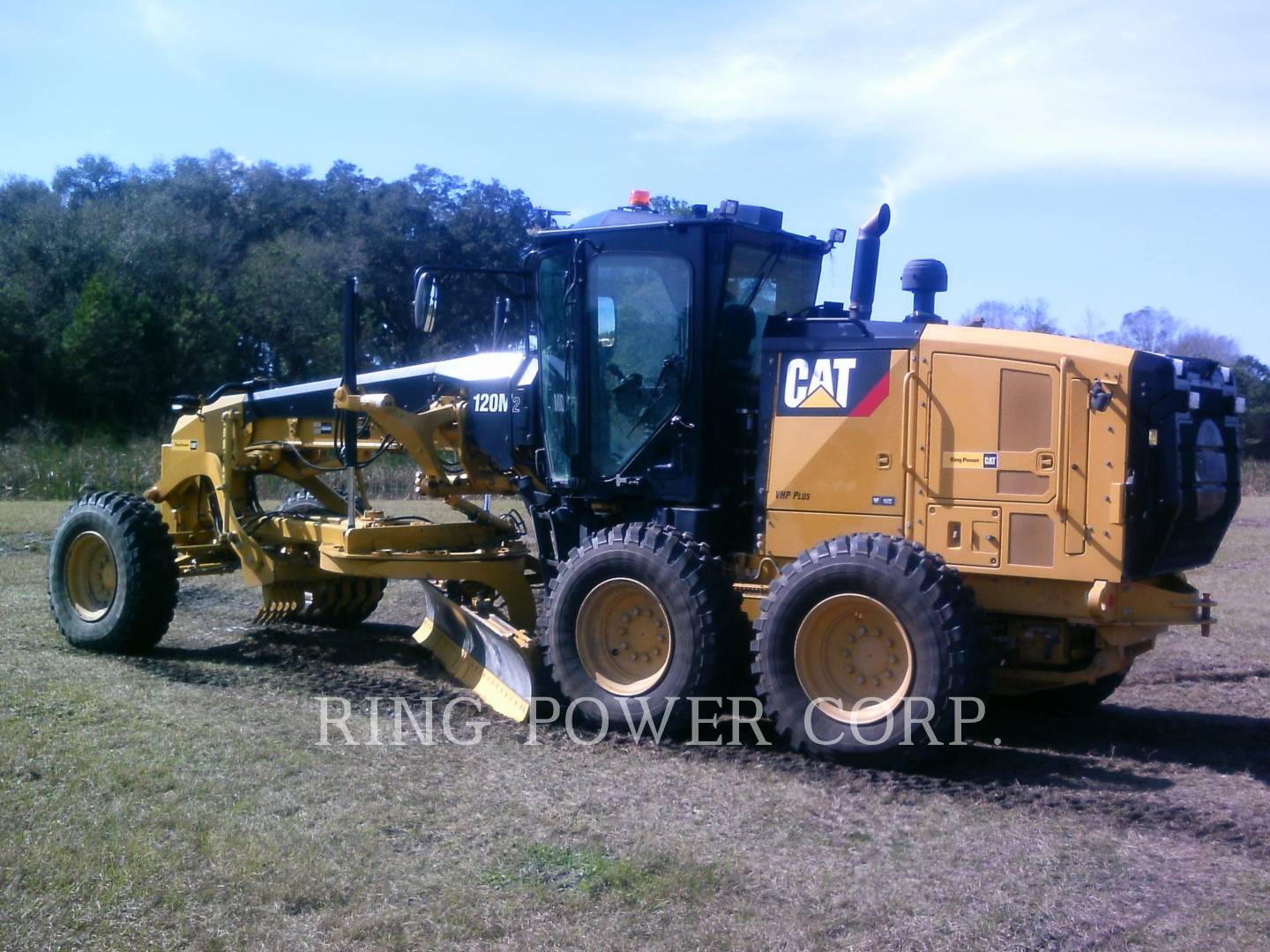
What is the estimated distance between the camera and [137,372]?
3725cm

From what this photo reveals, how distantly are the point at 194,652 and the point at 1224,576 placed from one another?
11050mm

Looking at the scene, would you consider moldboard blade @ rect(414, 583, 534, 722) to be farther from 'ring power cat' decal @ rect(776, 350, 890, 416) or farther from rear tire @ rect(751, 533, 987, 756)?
'ring power cat' decal @ rect(776, 350, 890, 416)

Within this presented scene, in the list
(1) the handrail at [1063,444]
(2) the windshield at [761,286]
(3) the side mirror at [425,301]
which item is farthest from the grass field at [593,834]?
(2) the windshield at [761,286]

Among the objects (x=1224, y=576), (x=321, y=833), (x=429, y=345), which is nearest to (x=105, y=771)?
(x=321, y=833)

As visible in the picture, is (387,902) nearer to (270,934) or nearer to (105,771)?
(270,934)

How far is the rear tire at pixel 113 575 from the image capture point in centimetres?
891

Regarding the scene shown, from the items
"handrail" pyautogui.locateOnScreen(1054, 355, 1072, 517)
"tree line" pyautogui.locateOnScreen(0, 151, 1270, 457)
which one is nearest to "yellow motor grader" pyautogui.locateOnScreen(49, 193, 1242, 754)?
"handrail" pyautogui.locateOnScreen(1054, 355, 1072, 517)

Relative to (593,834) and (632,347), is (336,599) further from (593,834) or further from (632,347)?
(593,834)

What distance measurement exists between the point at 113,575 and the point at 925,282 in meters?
6.26

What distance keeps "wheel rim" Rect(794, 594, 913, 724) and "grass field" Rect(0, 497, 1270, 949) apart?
355 millimetres

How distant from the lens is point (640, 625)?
7180 mm

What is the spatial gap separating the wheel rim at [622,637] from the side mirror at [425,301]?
2.09m

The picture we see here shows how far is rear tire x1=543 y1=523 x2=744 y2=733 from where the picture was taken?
678 cm

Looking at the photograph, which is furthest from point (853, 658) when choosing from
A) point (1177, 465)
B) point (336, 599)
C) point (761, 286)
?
point (336, 599)
